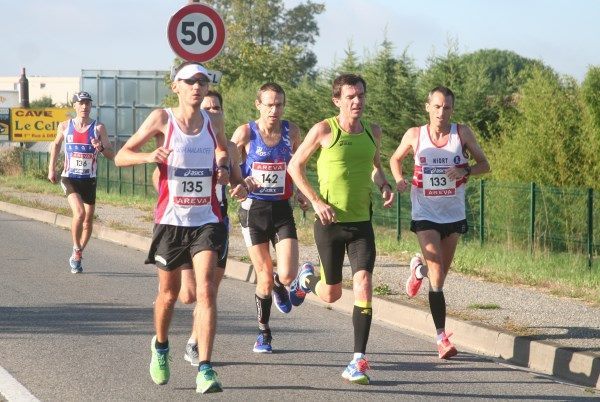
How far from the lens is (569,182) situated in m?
19.7

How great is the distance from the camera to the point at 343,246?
8562mm

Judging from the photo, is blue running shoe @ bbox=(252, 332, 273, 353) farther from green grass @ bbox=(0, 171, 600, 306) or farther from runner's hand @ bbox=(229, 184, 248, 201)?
green grass @ bbox=(0, 171, 600, 306)

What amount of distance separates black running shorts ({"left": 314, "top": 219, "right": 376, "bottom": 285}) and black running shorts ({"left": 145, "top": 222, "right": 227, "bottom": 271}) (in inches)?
48.8

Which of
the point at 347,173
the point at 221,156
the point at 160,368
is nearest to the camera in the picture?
the point at 160,368

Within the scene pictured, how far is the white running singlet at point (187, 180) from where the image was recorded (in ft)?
24.0

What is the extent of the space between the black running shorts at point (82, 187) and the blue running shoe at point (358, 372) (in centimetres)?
752

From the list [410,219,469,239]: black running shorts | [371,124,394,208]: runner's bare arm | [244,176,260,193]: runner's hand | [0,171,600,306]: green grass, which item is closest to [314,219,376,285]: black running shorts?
[371,124,394,208]: runner's bare arm

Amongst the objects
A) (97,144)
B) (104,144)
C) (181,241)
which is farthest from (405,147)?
(104,144)

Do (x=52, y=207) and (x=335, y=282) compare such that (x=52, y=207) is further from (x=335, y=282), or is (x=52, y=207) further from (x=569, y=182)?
(x=335, y=282)

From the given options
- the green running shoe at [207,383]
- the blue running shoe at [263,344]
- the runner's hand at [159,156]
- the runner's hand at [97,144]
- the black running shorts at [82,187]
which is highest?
the runner's hand at [97,144]

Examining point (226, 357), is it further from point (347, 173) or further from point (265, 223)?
point (347, 173)

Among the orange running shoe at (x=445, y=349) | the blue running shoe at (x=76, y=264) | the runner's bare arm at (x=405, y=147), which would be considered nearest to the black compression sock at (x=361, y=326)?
the orange running shoe at (x=445, y=349)

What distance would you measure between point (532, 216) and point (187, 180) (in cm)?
1040

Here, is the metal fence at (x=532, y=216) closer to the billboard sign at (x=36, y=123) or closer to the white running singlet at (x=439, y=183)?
the white running singlet at (x=439, y=183)
